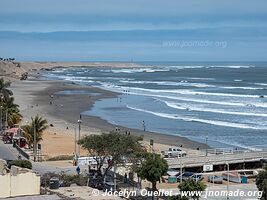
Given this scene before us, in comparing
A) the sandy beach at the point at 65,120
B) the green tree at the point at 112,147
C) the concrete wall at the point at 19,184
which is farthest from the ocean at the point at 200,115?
the concrete wall at the point at 19,184

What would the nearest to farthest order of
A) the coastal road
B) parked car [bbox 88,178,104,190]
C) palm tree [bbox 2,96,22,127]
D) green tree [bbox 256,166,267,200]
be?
green tree [bbox 256,166,267,200] → parked car [bbox 88,178,104,190] → the coastal road → palm tree [bbox 2,96,22,127]

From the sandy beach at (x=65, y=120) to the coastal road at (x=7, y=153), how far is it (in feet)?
8.17

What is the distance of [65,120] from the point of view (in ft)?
192

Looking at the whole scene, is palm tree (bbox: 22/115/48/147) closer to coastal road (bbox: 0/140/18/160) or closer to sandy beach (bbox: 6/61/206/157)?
sandy beach (bbox: 6/61/206/157)

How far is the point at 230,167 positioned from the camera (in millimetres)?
34688

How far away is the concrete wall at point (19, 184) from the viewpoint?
2273cm

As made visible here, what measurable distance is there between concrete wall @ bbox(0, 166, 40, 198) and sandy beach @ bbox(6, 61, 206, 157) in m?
13.9

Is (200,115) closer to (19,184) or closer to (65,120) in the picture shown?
(65,120)

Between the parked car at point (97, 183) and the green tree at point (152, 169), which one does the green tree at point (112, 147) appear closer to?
the parked car at point (97, 183)

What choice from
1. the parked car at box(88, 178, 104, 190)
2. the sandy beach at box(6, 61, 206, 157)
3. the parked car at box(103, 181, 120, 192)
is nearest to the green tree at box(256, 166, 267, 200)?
the parked car at box(103, 181, 120, 192)

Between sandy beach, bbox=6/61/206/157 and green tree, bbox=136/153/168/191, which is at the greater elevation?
green tree, bbox=136/153/168/191

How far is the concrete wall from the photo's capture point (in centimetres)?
2273

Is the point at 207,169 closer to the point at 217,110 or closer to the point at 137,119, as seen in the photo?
the point at 137,119

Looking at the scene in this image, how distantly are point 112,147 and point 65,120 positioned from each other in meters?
31.5
